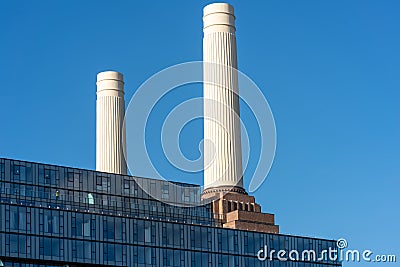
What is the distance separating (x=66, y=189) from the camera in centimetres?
16488

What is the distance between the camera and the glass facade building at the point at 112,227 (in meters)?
148

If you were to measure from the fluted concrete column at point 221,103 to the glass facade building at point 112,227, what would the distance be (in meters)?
5.21

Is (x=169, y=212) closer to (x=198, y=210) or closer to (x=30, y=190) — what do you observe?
(x=198, y=210)

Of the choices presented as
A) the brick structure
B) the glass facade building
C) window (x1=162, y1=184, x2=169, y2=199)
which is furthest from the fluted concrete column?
window (x1=162, y1=184, x2=169, y2=199)

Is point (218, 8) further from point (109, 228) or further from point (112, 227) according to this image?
point (109, 228)

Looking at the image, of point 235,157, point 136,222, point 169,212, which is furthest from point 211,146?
point 136,222

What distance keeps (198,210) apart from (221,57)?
2905 centimetres

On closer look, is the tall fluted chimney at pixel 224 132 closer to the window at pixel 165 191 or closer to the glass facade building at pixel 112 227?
the glass facade building at pixel 112 227

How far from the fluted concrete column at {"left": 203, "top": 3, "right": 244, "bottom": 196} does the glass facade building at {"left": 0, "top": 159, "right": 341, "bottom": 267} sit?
17.1 feet

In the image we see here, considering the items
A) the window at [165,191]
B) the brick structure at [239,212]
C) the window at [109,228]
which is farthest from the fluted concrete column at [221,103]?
the window at [109,228]

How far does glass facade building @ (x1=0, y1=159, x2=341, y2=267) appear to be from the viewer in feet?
484

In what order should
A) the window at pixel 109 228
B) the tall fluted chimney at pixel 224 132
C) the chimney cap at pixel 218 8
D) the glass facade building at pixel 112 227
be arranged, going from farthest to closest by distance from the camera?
the chimney cap at pixel 218 8 → the tall fluted chimney at pixel 224 132 → the window at pixel 109 228 → the glass facade building at pixel 112 227

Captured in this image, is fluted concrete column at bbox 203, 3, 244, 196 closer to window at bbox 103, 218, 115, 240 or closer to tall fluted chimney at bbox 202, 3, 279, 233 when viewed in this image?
tall fluted chimney at bbox 202, 3, 279, 233

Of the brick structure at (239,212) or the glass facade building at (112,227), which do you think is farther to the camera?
the brick structure at (239,212)
